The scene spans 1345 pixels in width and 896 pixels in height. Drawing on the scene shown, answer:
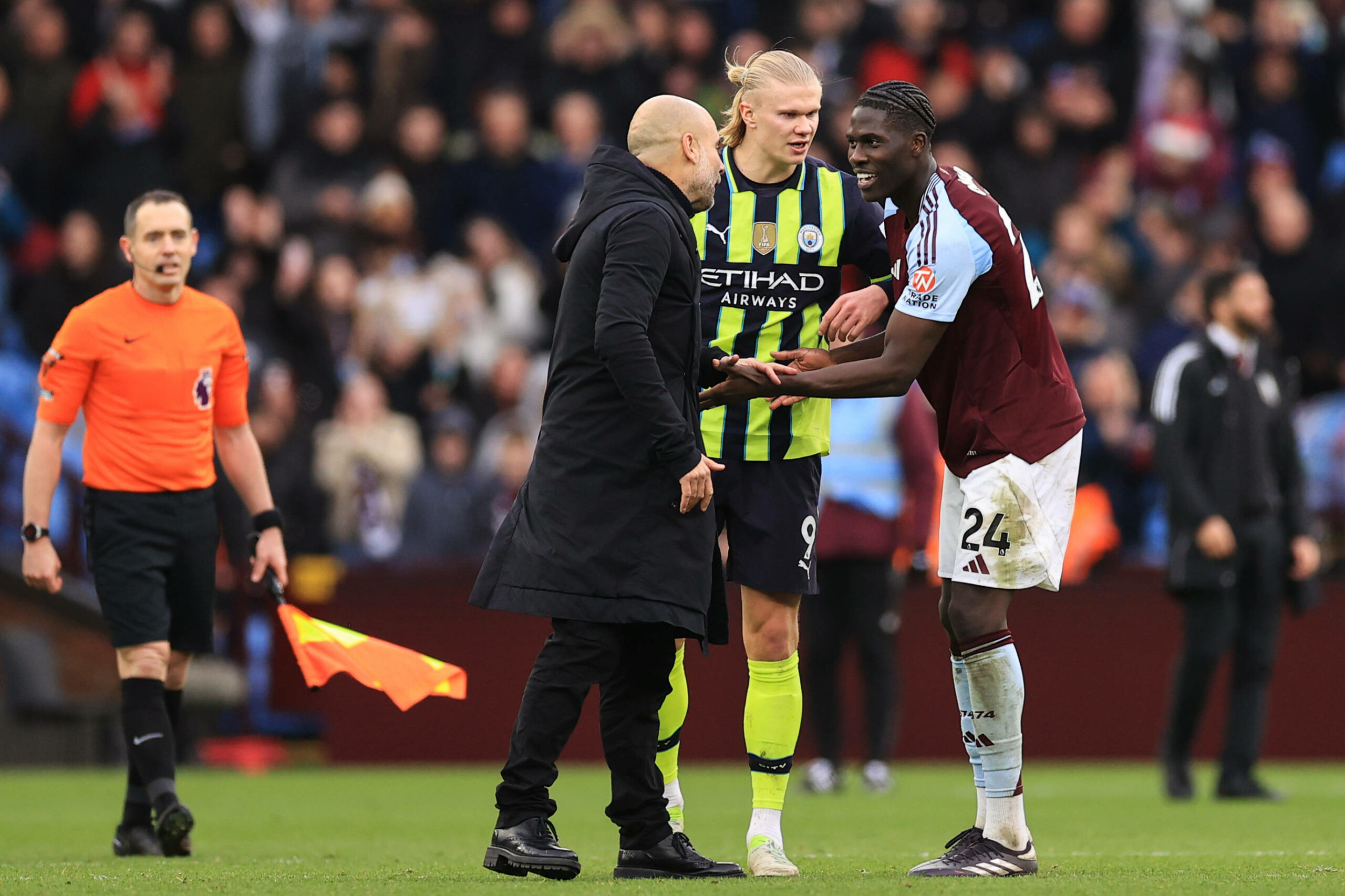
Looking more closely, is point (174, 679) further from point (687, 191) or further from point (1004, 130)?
point (1004, 130)

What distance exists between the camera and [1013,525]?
594 cm

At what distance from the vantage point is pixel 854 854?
691cm

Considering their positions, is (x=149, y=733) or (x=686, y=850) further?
(x=149, y=733)

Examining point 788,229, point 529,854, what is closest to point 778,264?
point 788,229

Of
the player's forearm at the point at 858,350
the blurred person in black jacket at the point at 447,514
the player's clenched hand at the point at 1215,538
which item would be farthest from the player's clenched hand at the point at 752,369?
the blurred person in black jacket at the point at 447,514

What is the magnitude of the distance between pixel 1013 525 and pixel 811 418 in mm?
815

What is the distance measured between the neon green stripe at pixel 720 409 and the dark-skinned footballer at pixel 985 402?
0.36m

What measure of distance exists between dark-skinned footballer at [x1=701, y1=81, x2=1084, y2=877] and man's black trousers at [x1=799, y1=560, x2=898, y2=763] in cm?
456

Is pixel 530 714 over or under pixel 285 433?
under

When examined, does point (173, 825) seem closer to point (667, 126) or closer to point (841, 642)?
point (667, 126)

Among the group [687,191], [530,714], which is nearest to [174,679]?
[530,714]

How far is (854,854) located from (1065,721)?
19.3 ft

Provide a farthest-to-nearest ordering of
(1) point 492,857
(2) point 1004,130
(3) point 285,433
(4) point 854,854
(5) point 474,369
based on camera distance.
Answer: (2) point 1004,130
(5) point 474,369
(3) point 285,433
(4) point 854,854
(1) point 492,857

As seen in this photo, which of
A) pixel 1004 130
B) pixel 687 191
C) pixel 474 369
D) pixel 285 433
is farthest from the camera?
pixel 1004 130
